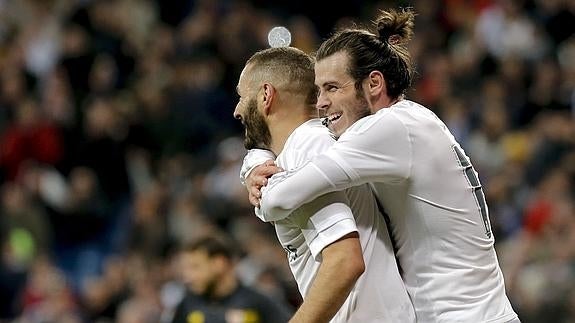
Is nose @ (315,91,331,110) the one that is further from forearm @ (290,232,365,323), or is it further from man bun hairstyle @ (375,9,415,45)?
forearm @ (290,232,365,323)

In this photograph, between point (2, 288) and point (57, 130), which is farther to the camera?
point (57, 130)

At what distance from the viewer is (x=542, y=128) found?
1166 centimetres

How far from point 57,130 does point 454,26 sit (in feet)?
15.4

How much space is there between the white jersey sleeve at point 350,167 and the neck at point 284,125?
0.73 feet

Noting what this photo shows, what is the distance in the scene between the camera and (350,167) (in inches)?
153

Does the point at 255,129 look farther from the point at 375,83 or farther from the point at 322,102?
the point at 375,83

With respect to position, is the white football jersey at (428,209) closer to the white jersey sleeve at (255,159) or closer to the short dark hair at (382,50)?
the short dark hair at (382,50)

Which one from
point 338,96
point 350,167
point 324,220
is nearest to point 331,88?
point 338,96

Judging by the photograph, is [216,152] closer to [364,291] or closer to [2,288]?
[2,288]

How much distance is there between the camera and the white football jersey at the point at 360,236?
156 inches

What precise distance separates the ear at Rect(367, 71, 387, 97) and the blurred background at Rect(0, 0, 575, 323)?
5.33m

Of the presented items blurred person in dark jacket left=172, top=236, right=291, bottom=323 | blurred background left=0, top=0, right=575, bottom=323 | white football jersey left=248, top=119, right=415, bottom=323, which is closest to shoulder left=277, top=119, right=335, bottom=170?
white football jersey left=248, top=119, right=415, bottom=323

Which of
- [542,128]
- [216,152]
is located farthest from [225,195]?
[542,128]

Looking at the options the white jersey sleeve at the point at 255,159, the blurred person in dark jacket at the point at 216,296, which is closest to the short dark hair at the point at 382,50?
the white jersey sleeve at the point at 255,159
